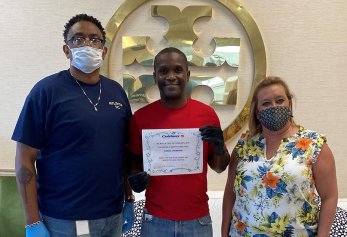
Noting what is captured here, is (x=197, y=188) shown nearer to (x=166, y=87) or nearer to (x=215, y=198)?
(x=166, y=87)

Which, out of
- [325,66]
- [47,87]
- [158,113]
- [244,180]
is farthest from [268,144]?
[325,66]

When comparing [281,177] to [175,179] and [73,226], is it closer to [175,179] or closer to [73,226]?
[175,179]

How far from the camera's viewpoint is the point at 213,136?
127cm

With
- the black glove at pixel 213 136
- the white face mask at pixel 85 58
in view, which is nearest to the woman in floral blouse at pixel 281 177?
the black glove at pixel 213 136

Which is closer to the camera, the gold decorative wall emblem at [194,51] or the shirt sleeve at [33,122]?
the shirt sleeve at [33,122]

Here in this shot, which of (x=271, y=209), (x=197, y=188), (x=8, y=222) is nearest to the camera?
(x=271, y=209)

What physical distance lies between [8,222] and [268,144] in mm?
1700

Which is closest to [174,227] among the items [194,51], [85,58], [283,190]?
[283,190]

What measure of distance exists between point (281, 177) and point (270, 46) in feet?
4.00

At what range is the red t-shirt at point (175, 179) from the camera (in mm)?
1291

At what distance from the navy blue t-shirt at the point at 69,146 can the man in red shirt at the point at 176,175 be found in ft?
0.40

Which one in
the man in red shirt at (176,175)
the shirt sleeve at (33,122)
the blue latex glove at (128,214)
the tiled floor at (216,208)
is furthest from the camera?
the tiled floor at (216,208)

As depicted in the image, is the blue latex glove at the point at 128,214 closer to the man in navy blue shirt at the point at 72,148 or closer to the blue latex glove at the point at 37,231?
the man in navy blue shirt at the point at 72,148

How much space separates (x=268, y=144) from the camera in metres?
1.30
